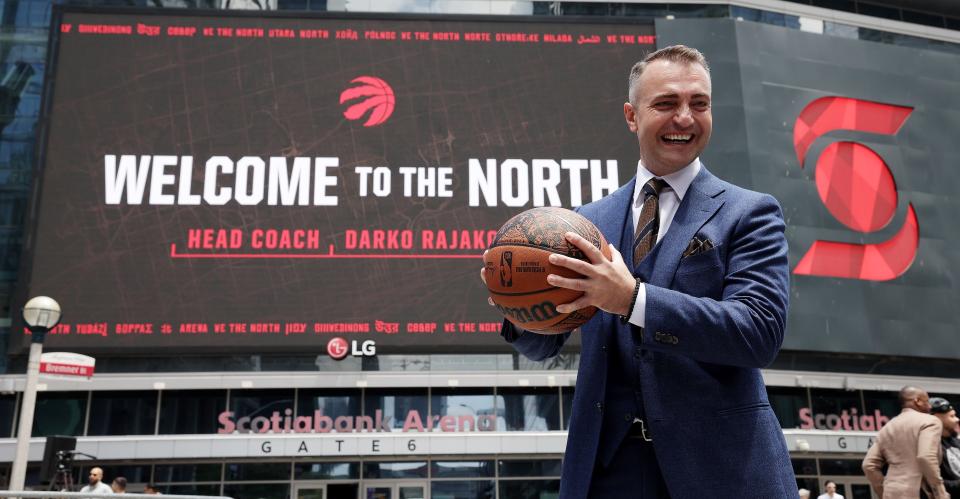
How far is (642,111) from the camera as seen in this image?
235 cm

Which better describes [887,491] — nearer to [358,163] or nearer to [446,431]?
[446,431]

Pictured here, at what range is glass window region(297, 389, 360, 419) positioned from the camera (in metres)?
20.1

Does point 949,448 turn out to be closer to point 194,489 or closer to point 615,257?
point 615,257

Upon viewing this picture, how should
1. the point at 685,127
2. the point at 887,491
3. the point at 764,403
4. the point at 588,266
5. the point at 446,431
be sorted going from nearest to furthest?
the point at 588,266, the point at 764,403, the point at 685,127, the point at 887,491, the point at 446,431

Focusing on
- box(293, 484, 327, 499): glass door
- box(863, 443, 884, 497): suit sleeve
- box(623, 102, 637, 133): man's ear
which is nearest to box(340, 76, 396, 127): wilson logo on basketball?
box(293, 484, 327, 499): glass door

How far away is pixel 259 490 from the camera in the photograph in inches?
772

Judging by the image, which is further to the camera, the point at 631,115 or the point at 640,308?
the point at 631,115

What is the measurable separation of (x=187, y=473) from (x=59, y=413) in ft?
11.8

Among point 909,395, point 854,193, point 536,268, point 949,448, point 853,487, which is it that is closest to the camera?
point 536,268

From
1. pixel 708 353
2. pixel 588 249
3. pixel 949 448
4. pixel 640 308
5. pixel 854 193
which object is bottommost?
pixel 949 448

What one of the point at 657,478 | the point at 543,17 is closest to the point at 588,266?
the point at 657,478

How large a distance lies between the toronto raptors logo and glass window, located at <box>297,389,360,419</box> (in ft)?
4.80

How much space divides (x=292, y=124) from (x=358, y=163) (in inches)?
83.4

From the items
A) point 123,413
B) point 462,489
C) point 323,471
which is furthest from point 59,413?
point 462,489
